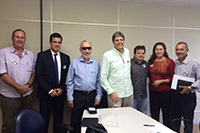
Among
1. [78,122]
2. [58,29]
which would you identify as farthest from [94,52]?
[78,122]

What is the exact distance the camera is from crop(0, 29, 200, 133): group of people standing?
8.45 feet

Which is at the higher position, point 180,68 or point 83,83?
point 180,68

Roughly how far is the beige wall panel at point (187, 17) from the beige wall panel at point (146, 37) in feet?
1.28

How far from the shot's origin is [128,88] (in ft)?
8.70

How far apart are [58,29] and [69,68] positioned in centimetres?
92

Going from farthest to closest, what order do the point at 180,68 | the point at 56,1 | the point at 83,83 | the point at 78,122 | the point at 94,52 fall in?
the point at 94,52 < the point at 56,1 < the point at 180,68 < the point at 83,83 < the point at 78,122

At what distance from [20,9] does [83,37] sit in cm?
122

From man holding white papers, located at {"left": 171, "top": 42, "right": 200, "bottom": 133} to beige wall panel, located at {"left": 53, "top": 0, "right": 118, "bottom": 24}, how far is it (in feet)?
4.93

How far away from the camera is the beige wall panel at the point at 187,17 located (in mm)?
3846

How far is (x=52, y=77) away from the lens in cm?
267

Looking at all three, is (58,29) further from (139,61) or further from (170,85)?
(170,85)

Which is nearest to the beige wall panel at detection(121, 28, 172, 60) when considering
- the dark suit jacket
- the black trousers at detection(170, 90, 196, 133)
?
the black trousers at detection(170, 90, 196, 133)

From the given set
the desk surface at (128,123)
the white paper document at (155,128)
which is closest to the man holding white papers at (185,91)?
the desk surface at (128,123)

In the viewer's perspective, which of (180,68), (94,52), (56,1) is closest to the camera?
(180,68)
